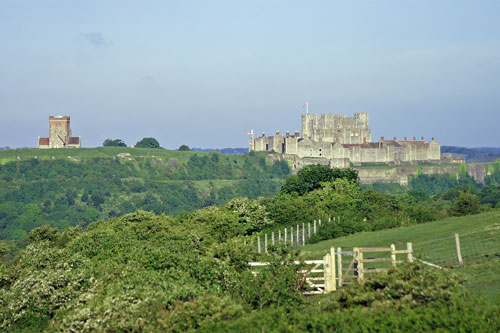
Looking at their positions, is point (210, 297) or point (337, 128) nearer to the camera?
point (210, 297)

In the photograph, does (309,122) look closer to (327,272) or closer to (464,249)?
(464,249)

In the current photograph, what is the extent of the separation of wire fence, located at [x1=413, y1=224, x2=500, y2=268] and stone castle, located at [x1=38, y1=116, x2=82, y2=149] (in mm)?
160919

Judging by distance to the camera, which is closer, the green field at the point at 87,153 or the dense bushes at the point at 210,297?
the dense bushes at the point at 210,297

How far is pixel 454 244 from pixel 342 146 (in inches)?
5077

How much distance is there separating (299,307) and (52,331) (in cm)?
734

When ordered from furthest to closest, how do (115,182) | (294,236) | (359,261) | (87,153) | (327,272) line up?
(87,153), (115,182), (294,236), (327,272), (359,261)

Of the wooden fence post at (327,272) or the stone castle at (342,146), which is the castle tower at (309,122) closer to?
the stone castle at (342,146)

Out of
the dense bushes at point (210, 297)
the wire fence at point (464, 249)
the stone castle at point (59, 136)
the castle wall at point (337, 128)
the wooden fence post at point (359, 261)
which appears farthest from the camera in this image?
the stone castle at point (59, 136)

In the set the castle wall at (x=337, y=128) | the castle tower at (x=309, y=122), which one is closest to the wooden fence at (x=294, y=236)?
the castle wall at (x=337, y=128)

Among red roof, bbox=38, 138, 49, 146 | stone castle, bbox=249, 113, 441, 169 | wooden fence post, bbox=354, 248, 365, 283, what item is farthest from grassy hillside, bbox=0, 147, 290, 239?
wooden fence post, bbox=354, 248, 365, 283

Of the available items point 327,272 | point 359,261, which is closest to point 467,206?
point 327,272

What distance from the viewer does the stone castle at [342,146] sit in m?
156

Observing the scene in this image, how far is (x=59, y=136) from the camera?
183875 millimetres

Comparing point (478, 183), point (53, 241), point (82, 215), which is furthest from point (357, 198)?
point (478, 183)
